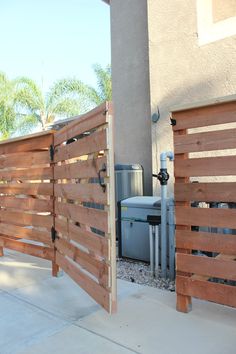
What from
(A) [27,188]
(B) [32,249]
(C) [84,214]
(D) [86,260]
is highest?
(A) [27,188]

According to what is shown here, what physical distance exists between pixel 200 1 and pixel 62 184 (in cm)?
372

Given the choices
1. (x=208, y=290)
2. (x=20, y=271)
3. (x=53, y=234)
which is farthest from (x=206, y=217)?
(x=20, y=271)

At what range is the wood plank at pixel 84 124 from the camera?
316 centimetres

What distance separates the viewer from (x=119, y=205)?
534 cm

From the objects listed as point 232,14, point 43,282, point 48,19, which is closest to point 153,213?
point 43,282

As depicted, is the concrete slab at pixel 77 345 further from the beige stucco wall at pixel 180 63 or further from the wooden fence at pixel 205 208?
the beige stucco wall at pixel 180 63

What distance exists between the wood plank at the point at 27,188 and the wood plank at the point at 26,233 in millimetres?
504

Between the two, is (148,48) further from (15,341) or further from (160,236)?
(15,341)

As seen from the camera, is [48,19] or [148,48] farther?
[48,19]

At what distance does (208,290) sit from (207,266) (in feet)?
0.66

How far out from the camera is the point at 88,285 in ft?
11.6

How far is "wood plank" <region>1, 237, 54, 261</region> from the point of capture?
186 inches

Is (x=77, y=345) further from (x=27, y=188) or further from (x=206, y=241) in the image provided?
(x=27, y=188)

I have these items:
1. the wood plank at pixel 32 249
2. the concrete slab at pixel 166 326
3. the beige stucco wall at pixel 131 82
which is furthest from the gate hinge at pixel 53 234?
the beige stucco wall at pixel 131 82
